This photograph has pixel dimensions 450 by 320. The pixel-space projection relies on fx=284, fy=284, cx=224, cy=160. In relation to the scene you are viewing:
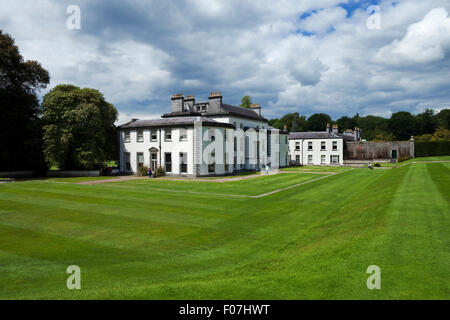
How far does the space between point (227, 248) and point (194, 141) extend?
27306mm

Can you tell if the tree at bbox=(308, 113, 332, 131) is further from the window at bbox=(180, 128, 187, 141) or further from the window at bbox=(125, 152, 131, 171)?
the window at bbox=(125, 152, 131, 171)

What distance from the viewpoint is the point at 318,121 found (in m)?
123

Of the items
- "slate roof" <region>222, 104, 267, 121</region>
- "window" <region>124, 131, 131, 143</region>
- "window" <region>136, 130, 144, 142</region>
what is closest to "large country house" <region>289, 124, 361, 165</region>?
"slate roof" <region>222, 104, 267, 121</region>

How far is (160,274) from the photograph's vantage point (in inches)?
292

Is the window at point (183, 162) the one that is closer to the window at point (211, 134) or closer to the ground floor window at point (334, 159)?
the window at point (211, 134)

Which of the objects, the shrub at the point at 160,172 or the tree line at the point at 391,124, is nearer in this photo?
the shrub at the point at 160,172

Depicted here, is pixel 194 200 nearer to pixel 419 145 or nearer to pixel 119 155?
pixel 119 155

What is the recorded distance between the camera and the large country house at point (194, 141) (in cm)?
3653

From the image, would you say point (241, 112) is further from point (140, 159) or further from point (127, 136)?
point (127, 136)

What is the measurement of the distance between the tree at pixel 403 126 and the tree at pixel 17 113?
12020cm

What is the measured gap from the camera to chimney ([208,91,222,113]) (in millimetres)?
44562

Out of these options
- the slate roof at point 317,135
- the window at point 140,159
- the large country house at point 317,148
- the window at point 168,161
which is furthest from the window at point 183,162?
the slate roof at point 317,135
